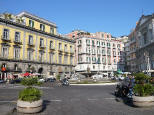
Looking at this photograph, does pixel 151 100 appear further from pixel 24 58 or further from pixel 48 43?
pixel 48 43

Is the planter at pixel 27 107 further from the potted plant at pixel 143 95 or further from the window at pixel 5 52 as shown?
the window at pixel 5 52

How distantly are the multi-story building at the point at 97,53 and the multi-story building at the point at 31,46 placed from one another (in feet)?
25.1

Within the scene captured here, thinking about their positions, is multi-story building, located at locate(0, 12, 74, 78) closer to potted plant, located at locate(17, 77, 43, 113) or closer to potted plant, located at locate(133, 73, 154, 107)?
potted plant, located at locate(17, 77, 43, 113)

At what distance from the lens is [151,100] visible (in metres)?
8.30

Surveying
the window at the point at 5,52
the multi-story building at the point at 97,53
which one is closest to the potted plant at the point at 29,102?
the window at the point at 5,52

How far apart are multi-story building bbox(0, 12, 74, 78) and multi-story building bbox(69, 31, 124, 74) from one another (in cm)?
766

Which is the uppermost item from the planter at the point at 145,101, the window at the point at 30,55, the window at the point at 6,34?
the window at the point at 6,34

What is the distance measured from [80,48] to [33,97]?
56211mm

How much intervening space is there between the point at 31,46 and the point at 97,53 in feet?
106

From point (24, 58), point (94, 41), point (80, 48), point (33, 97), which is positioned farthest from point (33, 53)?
point (33, 97)

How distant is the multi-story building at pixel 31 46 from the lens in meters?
36.7

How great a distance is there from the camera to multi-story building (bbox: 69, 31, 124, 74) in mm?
61750

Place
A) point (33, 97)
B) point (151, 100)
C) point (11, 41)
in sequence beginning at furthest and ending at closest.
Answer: point (11, 41) < point (151, 100) < point (33, 97)

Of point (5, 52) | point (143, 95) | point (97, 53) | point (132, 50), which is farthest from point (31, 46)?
point (143, 95)
